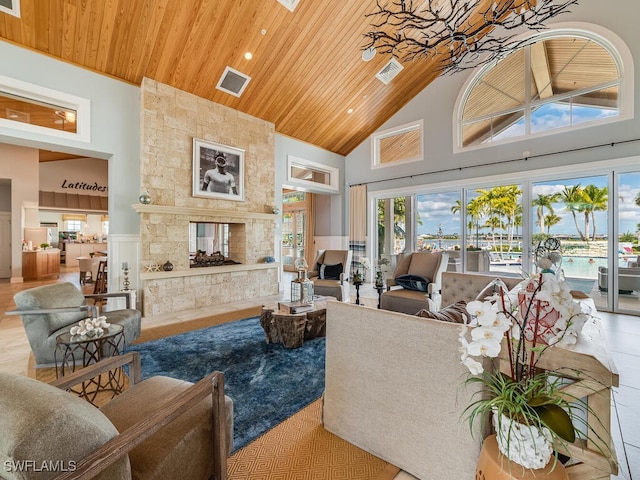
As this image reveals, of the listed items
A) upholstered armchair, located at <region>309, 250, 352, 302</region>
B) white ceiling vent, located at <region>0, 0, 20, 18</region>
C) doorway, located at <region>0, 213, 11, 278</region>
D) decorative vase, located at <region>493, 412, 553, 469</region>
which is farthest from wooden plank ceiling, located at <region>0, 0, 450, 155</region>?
doorway, located at <region>0, 213, 11, 278</region>

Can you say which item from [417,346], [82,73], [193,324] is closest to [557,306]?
[417,346]

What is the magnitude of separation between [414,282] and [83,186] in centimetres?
1075

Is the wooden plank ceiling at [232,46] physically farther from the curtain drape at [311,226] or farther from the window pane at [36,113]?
the curtain drape at [311,226]

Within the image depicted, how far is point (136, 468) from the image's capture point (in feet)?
3.46

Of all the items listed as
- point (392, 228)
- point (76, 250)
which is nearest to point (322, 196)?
point (392, 228)

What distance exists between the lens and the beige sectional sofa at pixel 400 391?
52.7 inches

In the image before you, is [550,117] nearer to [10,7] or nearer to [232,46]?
[232,46]

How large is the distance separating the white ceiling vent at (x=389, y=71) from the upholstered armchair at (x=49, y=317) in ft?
18.7

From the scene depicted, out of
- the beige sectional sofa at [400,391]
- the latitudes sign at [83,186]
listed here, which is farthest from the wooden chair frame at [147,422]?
the latitudes sign at [83,186]

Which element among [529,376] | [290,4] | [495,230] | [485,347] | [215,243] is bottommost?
[529,376]

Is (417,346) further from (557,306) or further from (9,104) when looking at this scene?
(9,104)

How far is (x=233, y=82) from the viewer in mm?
5004

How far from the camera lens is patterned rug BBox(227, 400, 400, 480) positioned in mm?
1538

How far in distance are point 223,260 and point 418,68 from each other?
5389 mm
